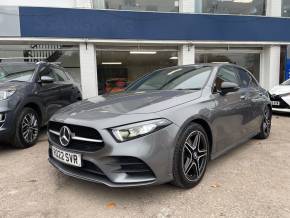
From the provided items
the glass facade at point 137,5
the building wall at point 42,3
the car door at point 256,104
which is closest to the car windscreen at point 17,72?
the car door at point 256,104

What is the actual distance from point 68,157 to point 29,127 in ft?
7.43

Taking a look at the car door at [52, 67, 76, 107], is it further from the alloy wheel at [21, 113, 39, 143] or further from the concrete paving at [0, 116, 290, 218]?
the concrete paving at [0, 116, 290, 218]

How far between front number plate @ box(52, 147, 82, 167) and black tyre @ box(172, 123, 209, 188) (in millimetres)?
948

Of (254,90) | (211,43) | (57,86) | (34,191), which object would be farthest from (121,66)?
(34,191)

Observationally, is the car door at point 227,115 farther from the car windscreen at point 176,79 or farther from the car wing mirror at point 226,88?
the car windscreen at point 176,79

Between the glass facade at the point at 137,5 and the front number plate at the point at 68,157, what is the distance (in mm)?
8267

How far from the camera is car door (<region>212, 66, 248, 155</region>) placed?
3518 millimetres

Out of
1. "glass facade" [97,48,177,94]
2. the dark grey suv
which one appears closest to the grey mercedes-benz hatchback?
the dark grey suv

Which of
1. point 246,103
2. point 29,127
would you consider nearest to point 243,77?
point 246,103

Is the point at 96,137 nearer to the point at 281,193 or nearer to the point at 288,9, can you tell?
the point at 281,193

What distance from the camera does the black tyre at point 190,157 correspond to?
9.41ft

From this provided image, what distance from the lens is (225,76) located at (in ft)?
13.5

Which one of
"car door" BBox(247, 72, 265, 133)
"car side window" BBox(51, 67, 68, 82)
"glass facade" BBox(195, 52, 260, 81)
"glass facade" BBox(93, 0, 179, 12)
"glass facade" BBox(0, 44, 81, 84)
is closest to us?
"car door" BBox(247, 72, 265, 133)

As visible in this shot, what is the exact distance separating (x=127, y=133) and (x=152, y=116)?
300 mm
